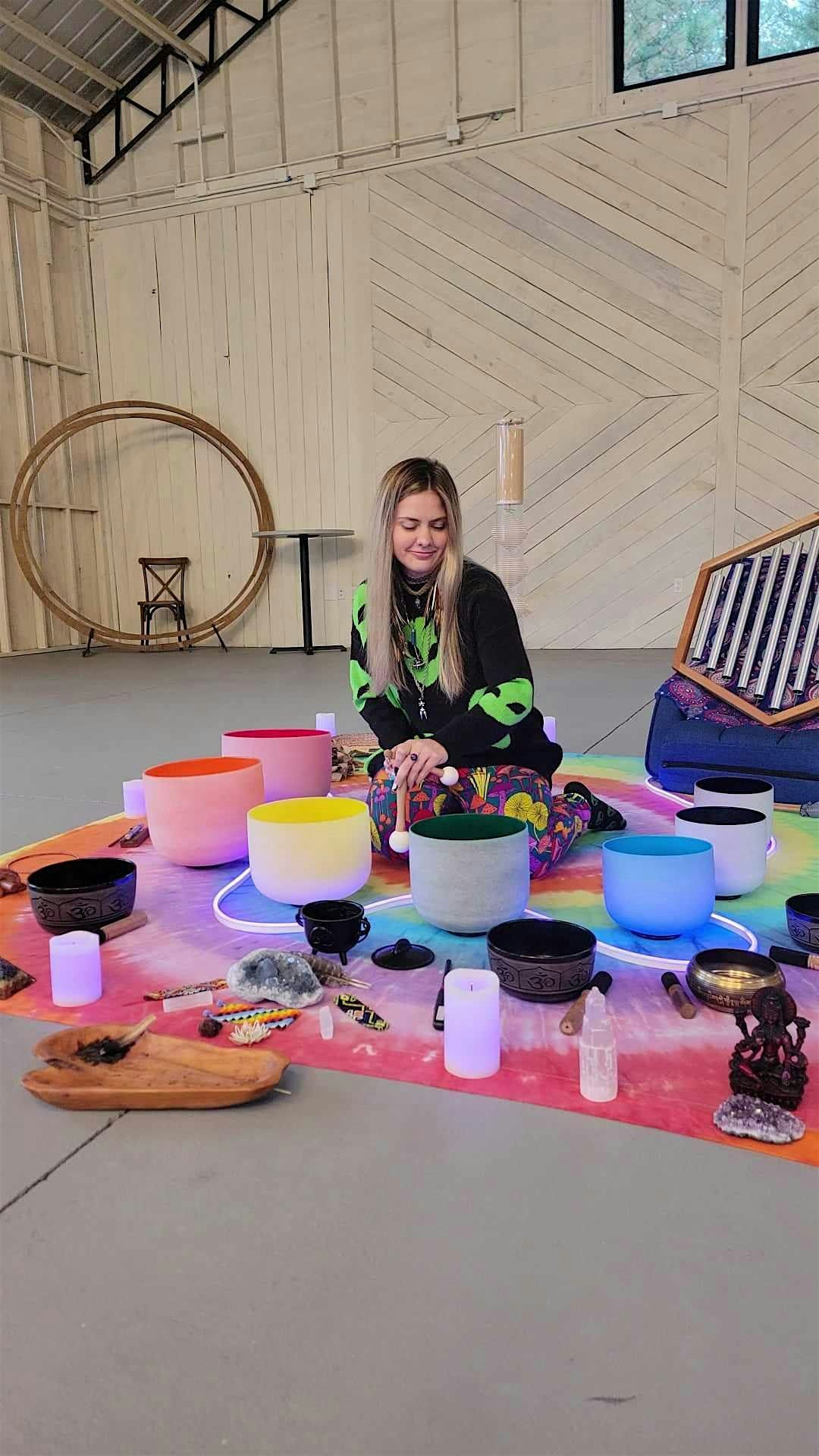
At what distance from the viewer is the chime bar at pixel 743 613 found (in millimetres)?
2500

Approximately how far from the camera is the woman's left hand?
5.32ft

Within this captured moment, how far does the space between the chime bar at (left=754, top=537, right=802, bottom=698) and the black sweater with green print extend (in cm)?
73

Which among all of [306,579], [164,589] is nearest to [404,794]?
[306,579]

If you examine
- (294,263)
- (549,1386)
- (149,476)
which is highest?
(294,263)

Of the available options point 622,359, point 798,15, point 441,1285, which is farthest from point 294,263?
point 441,1285

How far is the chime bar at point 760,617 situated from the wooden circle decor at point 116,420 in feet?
14.8

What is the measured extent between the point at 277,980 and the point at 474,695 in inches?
29.3

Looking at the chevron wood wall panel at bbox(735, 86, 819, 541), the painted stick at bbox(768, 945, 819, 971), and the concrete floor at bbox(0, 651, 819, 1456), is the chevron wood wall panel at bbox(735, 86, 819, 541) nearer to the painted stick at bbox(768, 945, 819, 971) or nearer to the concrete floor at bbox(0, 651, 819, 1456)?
the painted stick at bbox(768, 945, 819, 971)

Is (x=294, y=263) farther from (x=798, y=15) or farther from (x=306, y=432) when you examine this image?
Answer: (x=798, y=15)

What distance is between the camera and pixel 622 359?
5883 millimetres

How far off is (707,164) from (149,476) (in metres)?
4.22

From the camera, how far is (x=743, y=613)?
2.61 m

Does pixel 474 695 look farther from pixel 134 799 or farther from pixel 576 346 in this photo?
pixel 576 346

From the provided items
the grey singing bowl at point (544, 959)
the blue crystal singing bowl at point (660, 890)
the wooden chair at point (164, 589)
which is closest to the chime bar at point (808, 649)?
the blue crystal singing bowl at point (660, 890)
